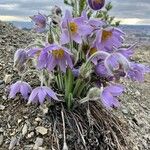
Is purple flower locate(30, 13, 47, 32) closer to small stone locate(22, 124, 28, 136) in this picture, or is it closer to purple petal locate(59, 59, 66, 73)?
purple petal locate(59, 59, 66, 73)

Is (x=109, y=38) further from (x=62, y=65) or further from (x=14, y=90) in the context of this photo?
(x=14, y=90)

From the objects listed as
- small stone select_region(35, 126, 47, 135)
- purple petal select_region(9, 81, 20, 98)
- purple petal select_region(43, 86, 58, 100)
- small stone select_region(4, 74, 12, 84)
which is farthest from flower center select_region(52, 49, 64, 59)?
small stone select_region(4, 74, 12, 84)

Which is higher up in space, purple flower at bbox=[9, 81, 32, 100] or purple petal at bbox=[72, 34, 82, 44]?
purple petal at bbox=[72, 34, 82, 44]

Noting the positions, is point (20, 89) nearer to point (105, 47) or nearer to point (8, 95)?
point (8, 95)

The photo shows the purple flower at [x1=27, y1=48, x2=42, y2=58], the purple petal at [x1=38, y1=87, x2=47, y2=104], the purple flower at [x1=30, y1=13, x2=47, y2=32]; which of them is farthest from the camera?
the purple flower at [x1=30, y1=13, x2=47, y2=32]

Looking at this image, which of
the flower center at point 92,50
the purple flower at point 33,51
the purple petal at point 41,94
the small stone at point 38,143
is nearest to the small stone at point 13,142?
the small stone at point 38,143

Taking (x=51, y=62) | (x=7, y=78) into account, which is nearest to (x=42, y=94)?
(x=51, y=62)

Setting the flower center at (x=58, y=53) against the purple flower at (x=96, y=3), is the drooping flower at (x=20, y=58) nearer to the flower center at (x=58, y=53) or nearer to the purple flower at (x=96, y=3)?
the flower center at (x=58, y=53)
